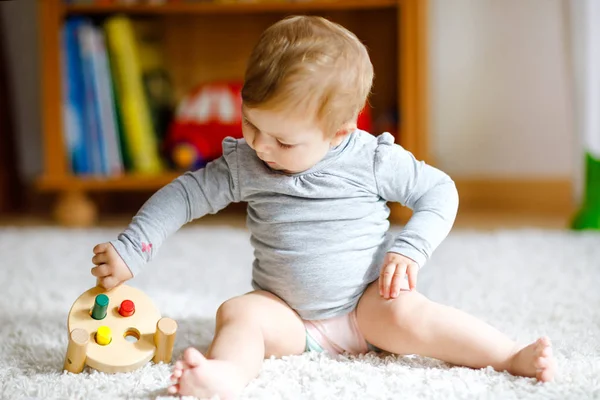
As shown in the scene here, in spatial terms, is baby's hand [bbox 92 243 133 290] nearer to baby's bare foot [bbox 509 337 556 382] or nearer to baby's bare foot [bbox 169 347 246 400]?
baby's bare foot [bbox 169 347 246 400]

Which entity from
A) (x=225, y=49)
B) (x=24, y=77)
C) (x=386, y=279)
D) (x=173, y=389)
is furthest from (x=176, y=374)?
(x=24, y=77)

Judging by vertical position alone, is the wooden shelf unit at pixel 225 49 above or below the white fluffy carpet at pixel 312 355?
above

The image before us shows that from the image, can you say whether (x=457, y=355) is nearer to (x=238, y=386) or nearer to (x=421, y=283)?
(x=238, y=386)

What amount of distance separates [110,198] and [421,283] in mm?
1143

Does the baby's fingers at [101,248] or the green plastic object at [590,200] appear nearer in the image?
the baby's fingers at [101,248]

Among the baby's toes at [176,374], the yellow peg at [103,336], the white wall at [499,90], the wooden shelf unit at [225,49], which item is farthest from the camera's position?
the white wall at [499,90]

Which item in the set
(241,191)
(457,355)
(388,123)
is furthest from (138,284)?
(388,123)

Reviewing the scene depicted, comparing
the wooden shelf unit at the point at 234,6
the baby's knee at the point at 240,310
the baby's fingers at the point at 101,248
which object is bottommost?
the baby's knee at the point at 240,310

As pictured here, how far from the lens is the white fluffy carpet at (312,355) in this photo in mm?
768

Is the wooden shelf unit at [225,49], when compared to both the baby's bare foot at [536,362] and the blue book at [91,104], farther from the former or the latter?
the baby's bare foot at [536,362]

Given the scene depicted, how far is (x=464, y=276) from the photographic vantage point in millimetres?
1259

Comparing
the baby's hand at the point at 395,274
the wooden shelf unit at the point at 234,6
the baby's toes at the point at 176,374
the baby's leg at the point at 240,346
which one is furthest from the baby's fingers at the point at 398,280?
Answer: the wooden shelf unit at the point at 234,6

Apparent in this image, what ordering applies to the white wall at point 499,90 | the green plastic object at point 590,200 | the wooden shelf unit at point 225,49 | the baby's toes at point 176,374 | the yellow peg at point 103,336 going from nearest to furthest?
1. the baby's toes at point 176,374
2. the yellow peg at point 103,336
3. the green plastic object at point 590,200
4. the wooden shelf unit at point 225,49
5. the white wall at point 499,90

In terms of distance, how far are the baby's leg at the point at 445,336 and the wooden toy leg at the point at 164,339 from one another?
226 millimetres
